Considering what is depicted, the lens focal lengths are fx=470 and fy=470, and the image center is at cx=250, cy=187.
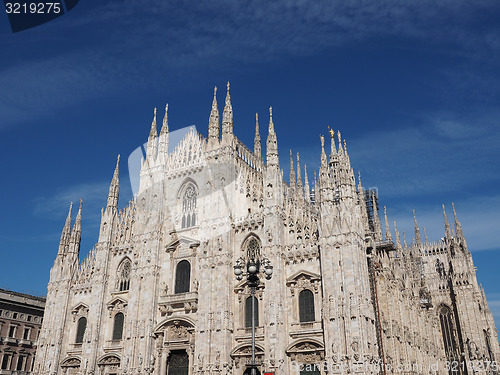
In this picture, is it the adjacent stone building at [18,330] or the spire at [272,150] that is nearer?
the spire at [272,150]

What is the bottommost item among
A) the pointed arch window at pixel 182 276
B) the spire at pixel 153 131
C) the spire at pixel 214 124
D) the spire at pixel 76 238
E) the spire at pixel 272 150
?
the pointed arch window at pixel 182 276

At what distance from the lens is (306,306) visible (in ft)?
111

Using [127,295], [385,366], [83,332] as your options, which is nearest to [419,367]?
[385,366]

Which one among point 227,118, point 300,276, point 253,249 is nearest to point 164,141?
point 227,118

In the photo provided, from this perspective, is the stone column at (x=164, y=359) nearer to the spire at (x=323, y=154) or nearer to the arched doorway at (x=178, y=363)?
the arched doorway at (x=178, y=363)

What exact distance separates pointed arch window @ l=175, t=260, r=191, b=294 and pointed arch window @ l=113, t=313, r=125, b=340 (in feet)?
20.0

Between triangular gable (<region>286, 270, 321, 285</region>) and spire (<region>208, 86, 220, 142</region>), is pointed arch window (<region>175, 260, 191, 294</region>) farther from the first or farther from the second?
spire (<region>208, 86, 220, 142</region>)

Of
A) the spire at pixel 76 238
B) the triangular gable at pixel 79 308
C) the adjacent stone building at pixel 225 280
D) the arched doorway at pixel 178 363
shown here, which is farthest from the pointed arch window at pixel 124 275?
the arched doorway at pixel 178 363

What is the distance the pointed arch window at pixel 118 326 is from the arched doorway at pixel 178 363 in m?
5.68

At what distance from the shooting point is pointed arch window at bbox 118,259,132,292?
42.7m

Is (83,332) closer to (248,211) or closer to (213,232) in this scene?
(213,232)

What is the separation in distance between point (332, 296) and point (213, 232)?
37.5 ft

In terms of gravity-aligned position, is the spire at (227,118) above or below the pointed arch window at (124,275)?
above

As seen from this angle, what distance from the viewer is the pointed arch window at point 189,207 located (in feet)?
137
